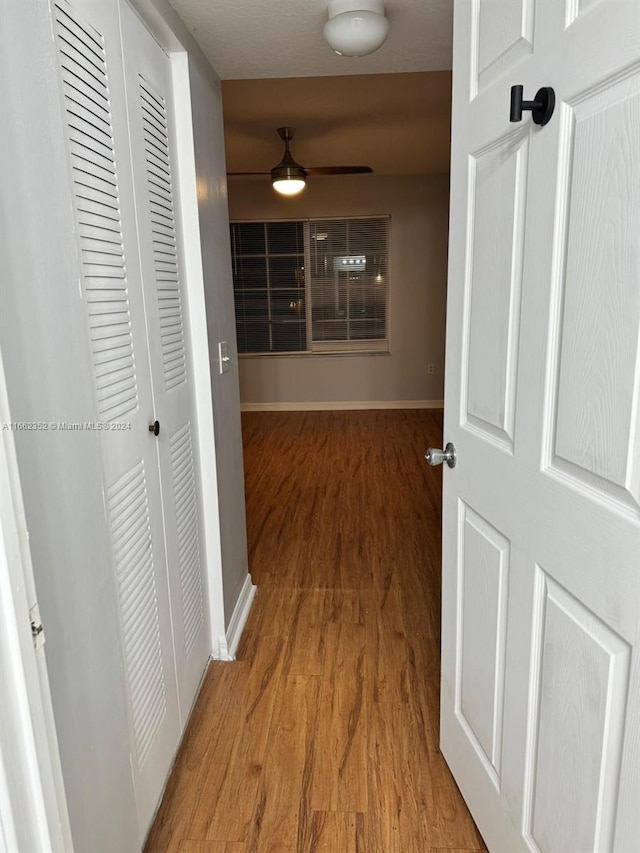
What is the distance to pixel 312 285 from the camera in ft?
21.0

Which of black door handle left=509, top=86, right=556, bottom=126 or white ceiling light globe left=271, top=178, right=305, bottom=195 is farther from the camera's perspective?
white ceiling light globe left=271, top=178, right=305, bottom=195

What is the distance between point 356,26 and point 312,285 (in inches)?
190

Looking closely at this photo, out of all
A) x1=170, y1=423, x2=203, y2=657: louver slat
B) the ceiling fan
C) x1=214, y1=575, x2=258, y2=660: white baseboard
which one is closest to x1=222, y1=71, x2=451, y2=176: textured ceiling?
the ceiling fan

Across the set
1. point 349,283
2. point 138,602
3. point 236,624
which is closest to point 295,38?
point 138,602

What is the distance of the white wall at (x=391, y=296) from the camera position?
609cm

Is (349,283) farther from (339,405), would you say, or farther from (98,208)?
(98,208)

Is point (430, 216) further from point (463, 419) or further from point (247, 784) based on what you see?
point (247, 784)

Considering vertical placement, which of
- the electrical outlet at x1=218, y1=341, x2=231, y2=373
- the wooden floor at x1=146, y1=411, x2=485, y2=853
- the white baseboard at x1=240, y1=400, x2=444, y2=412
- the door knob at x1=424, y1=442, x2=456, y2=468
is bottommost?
the wooden floor at x1=146, y1=411, x2=485, y2=853

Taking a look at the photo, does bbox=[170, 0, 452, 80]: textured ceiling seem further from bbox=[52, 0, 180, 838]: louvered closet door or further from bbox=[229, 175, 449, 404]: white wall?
bbox=[229, 175, 449, 404]: white wall

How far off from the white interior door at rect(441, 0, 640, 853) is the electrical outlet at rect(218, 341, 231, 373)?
3.13 ft

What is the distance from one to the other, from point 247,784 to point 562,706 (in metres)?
1.00

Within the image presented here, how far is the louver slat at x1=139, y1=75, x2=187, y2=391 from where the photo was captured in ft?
4.94

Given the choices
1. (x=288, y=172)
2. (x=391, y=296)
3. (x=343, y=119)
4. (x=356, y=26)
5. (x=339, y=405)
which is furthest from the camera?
(x=339, y=405)

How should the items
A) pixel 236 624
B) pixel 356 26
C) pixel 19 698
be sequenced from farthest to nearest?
pixel 236 624 < pixel 356 26 < pixel 19 698
